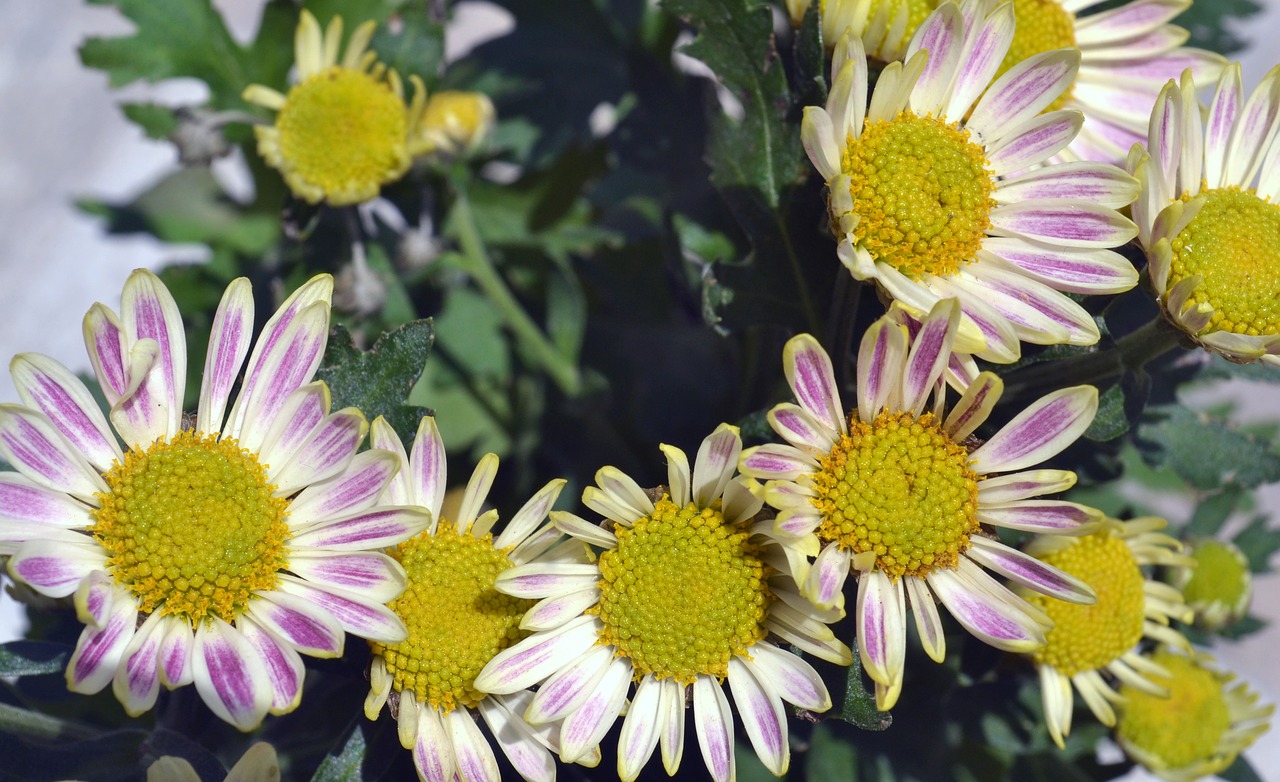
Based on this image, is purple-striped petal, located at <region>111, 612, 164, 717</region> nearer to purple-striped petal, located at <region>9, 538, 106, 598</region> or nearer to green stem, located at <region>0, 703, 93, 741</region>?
purple-striped petal, located at <region>9, 538, 106, 598</region>

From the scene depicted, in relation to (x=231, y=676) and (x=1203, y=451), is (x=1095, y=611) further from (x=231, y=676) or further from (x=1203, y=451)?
(x=231, y=676)

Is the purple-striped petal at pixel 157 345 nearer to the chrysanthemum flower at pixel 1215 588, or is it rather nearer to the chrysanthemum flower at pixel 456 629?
the chrysanthemum flower at pixel 456 629

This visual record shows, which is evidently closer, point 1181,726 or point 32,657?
point 32,657

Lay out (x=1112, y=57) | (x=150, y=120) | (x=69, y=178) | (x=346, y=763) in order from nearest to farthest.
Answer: (x=346, y=763)
(x=1112, y=57)
(x=150, y=120)
(x=69, y=178)

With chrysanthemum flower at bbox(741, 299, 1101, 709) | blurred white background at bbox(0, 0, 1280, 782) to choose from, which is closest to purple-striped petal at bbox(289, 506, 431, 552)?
chrysanthemum flower at bbox(741, 299, 1101, 709)

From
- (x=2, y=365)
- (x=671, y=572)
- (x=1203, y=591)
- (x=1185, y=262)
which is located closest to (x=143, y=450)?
(x=671, y=572)

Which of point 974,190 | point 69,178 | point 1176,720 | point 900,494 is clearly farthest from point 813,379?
point 69,178

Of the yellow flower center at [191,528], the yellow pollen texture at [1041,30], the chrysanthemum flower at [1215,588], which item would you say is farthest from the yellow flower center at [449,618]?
the chrysanthemum flower at [1215,588]
